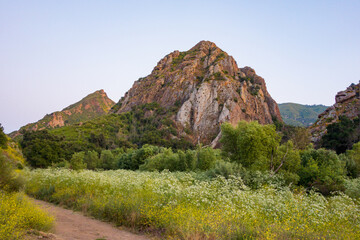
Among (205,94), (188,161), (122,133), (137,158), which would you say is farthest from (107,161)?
(205,94)

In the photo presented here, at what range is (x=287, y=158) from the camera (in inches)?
1180

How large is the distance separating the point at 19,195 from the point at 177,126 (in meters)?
116

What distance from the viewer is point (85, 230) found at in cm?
997

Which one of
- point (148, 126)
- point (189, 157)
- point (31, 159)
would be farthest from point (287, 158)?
point (148, 126)

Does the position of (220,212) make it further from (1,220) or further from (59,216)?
(59,216)

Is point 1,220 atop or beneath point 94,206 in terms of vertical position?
atop

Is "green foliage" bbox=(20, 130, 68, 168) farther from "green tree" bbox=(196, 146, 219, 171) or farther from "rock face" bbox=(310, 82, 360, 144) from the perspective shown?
"rock face" bbox=(310, 82, 360, 144)

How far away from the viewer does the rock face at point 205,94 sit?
12469cm

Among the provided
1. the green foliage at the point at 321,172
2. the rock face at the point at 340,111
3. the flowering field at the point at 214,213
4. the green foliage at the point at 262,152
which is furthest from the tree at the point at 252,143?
the rock face at the point at 340,111

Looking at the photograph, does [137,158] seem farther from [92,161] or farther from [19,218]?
[19,218]

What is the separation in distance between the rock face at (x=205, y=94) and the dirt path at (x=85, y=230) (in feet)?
352

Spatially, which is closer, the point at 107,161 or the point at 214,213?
the point at 214,213

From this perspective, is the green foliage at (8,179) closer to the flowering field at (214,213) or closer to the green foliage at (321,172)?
the flowering field at (214,213)

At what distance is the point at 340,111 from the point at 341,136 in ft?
76.6
